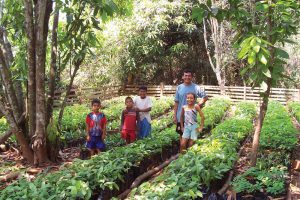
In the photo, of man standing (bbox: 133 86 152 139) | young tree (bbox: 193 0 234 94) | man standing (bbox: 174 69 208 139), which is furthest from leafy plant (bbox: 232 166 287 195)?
young tree (bbox: 193 0 234 94)

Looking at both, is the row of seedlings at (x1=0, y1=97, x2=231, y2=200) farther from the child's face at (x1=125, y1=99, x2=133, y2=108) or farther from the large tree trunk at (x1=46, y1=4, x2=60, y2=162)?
the large tree trunk at (x1=46, y1=4, x2=60, y2=162)

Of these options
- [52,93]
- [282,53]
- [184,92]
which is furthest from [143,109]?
[282,53]

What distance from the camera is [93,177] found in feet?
15.0

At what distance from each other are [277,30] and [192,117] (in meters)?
2.41

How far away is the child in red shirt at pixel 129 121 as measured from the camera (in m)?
7.24

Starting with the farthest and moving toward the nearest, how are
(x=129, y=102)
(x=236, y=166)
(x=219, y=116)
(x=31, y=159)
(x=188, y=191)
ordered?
(x=219, y=116) → (x=129, y=102) → (x=31, y=159) → (x=236, y=166) → (x=188, y=191)

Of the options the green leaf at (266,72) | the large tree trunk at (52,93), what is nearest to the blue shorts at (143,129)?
the large tree trunk at (52,93)

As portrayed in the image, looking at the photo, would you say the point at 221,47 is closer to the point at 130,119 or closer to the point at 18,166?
the point at 130,119

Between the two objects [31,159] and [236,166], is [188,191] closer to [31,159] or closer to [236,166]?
[236,166]

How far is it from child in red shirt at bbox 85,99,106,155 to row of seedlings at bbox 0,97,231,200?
88 centimetres

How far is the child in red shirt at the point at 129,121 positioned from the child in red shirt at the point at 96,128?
559 millimetres

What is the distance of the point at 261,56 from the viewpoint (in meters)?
4.22

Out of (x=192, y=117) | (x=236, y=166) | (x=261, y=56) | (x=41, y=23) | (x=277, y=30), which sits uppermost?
(x=41, y=23)

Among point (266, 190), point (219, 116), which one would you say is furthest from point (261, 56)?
point (219, 116)
